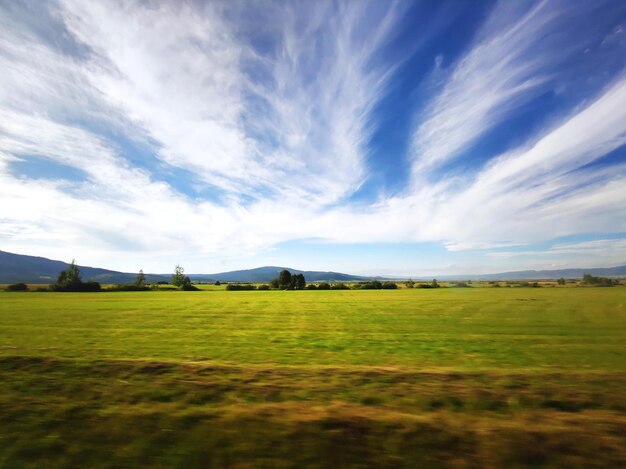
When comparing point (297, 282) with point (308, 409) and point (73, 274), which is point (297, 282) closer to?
point (73, 274)

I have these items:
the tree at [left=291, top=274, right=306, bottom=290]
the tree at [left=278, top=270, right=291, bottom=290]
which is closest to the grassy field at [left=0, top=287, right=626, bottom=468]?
the tree at [left=278, top=270, right=291, bottom=290]

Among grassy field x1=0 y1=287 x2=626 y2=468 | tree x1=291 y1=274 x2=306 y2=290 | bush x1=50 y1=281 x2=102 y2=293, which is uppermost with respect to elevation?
tree x1=291 y1=274 x2=306 y2=290

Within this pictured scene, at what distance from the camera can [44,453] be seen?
19.7ft

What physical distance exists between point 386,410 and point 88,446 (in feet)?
20.4

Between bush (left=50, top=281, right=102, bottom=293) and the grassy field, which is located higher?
bush (left=50, top=281, right=102, bottom=293)

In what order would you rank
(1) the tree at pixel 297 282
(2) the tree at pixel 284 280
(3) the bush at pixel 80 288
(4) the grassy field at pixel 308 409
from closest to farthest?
(4) the grassy field at pixel 308 409, (3) the bush at pixel 80 288, (2) the tree at pixel 284 280, (1) the tree at pixel 297 282

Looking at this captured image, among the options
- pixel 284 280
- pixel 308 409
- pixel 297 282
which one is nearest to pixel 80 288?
pixel 284 280

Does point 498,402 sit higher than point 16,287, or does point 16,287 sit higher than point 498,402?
point 16,287

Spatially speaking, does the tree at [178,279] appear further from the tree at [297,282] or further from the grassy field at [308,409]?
the grassy field at [308,409]

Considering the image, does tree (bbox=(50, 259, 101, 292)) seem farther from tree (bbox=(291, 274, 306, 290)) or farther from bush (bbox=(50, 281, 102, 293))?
tree (bbox=(291, 274, 306, 290))

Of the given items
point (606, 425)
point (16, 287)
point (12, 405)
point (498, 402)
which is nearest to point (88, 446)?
point (12, 405)

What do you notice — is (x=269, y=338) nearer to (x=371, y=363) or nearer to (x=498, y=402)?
(x=371, y=363)

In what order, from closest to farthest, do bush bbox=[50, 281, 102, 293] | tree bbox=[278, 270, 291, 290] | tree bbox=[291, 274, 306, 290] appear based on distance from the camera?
bush bbox=[50, 281, 102, 293] → tree bbox=[278, 270, 291, 290] → tree bbox=[291, 274, 306, 290]

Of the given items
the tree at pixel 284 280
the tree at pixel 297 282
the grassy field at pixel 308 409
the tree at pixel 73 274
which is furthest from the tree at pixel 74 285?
the grassy field at pixel 308 409
